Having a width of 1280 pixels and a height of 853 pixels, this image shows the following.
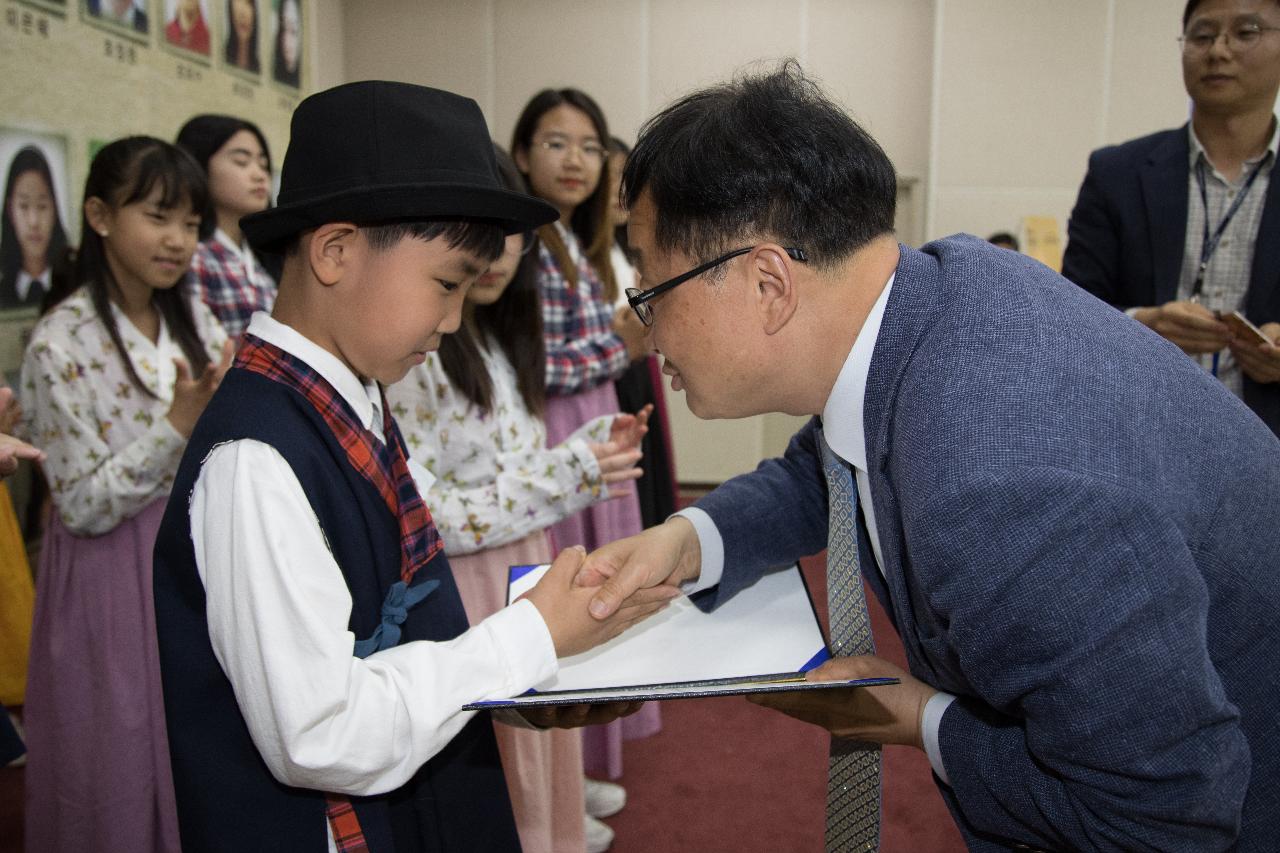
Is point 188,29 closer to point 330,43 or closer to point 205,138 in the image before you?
point 205,138

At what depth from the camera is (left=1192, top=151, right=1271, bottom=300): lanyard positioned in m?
2.23

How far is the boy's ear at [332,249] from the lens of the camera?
1.17 m

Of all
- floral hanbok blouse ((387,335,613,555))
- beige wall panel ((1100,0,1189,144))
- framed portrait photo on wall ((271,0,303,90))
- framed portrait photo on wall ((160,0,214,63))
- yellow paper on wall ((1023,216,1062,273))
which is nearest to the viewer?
floral hanbok blouse ((387,335,613,555))

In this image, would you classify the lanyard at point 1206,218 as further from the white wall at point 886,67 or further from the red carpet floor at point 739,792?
the white wall at point 886,67

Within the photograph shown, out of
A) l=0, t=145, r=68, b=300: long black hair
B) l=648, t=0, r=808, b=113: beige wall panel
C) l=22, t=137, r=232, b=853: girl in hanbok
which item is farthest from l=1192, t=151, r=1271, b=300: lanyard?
l=648, t=0, r=808, b=113: beige wall panel

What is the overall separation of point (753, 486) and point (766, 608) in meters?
0.24

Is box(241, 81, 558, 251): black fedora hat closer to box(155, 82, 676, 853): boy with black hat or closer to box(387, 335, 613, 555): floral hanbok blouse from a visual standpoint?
box(155, 82, 676, 853): boy with black hat

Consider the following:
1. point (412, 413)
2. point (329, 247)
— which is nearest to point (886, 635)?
point (412, 413)

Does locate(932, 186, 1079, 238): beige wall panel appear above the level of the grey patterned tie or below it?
above

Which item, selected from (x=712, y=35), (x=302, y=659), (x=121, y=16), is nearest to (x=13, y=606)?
(x=121, y=16)

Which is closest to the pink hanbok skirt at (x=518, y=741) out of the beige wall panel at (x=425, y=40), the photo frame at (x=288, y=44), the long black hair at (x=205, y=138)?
the long black hair at (x=205, y=138)

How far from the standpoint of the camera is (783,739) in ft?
10.3

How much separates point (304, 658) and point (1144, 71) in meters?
7.08

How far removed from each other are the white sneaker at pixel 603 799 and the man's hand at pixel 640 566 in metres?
1.51
